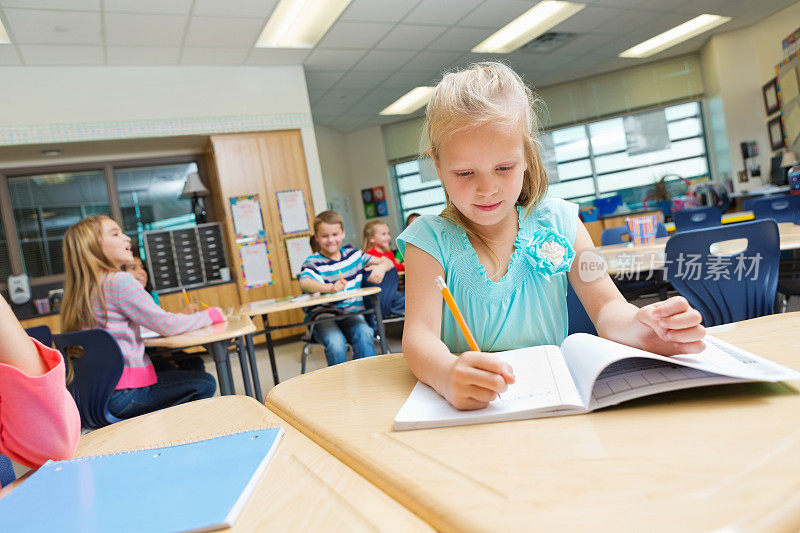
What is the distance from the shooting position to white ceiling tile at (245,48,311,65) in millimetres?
5328

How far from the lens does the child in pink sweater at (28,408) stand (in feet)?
2.19

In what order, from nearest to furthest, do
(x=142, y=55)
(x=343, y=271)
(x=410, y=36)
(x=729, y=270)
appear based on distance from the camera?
(x=729, y=270) < (x=343, y=271) < (x=142, y=55) < (x=410, y=36)

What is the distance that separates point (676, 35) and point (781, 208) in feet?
14.5

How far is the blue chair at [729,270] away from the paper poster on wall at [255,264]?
15.0 ft

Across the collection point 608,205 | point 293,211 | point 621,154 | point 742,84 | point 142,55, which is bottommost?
point 608,205

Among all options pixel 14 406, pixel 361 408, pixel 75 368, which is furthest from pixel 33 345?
pixel 75 368

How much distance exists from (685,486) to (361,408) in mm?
388

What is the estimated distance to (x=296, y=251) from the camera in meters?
5.94

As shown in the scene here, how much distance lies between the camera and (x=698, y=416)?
1.55 feet

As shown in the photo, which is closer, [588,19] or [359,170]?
[588,19]

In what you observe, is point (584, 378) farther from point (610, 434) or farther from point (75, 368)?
point (75, 368)

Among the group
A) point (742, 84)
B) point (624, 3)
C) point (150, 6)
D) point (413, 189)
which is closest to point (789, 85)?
point (742, 84)

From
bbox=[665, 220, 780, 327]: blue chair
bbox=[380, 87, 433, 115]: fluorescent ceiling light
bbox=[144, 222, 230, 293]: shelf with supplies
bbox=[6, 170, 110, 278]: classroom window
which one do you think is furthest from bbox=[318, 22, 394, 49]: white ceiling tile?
bbox=[665, 220, 780, 327]: blue chair

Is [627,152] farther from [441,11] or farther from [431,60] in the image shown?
[441,11]
